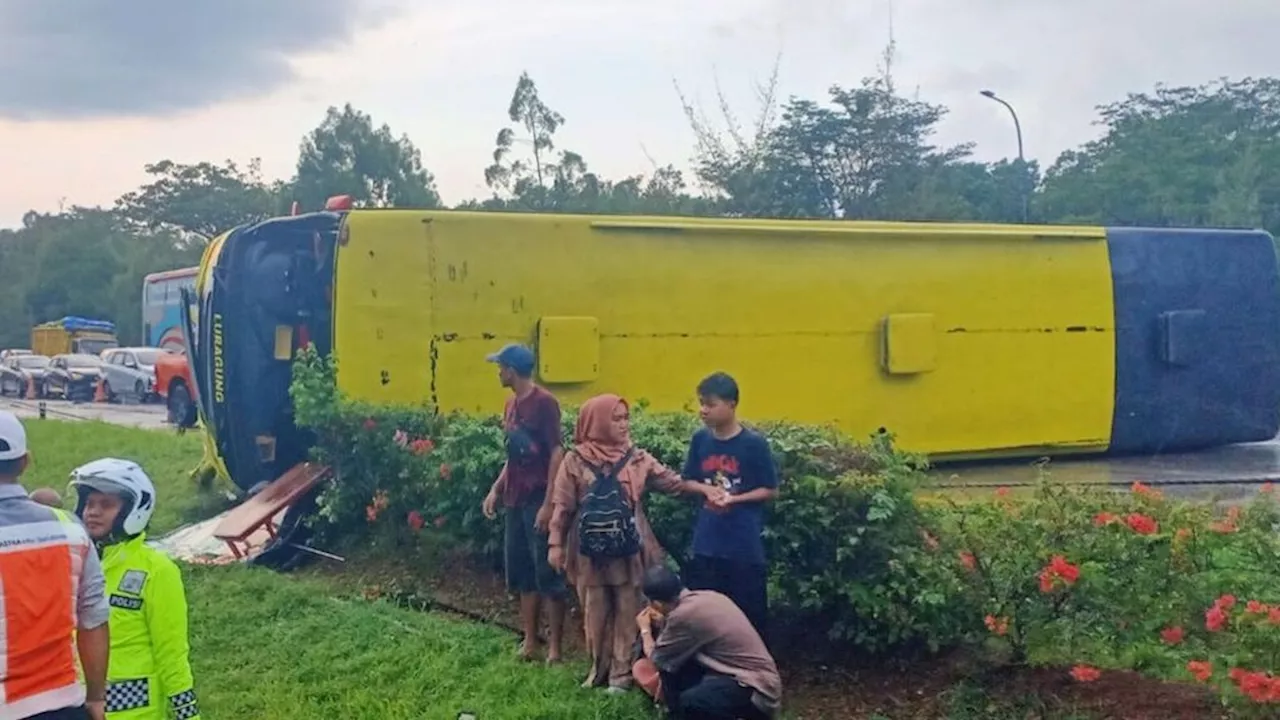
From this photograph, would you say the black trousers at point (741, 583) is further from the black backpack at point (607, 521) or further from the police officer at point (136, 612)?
the police officer at point (136, 612)

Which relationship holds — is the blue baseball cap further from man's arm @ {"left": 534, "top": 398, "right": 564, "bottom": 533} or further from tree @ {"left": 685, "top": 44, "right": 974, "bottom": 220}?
tree @ {"left": 685, "top": 44, "right": 974, "bottom": 220}

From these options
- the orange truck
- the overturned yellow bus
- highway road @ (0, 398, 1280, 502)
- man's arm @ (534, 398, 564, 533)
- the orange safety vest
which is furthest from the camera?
the orange truck

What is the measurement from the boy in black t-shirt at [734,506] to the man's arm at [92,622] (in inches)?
102

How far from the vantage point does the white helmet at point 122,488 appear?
4.00 m

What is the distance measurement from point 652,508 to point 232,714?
2143 mm

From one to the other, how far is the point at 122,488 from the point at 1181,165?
37.9m

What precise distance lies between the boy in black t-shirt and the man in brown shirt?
370mm

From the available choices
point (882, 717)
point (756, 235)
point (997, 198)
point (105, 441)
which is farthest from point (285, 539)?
point (997, 198)

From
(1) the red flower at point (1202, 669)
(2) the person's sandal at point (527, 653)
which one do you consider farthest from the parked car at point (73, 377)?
(1) the red flower at point (1202, 669)

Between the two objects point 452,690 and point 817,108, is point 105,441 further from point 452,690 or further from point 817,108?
point 817,108

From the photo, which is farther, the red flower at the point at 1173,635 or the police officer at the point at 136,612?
the red flower at the point at 1173,635

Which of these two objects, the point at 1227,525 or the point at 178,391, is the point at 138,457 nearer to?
the point at 178,391

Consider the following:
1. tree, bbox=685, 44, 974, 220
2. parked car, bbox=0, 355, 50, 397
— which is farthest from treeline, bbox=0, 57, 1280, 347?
parked car, bbox=0, 355, 50, 397

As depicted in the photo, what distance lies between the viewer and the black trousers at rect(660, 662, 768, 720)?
5004mm
